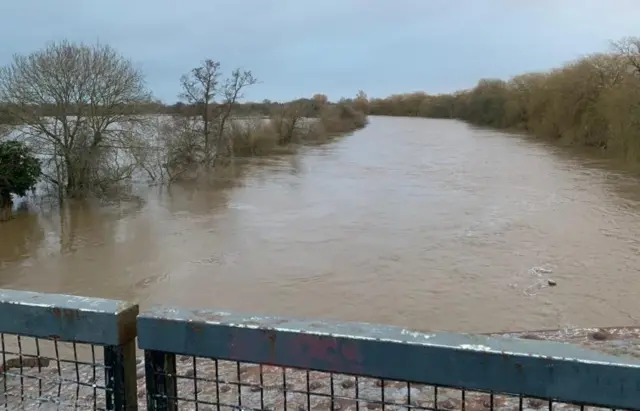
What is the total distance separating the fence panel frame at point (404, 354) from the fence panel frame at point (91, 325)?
75mm

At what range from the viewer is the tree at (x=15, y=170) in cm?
2141

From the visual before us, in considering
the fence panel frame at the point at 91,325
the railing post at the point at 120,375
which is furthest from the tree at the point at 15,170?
the railing post at the point at 120,375

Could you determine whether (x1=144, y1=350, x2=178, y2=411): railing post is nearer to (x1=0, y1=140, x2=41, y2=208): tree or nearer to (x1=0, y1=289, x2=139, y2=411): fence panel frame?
(x1=0, y1=289, x2=139, y2=411): fence panel frame

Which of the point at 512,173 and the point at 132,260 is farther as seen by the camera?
the point at 512,173

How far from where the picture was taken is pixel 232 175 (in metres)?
31.6

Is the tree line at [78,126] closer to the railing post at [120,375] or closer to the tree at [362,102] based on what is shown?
the railing post at [120,375]

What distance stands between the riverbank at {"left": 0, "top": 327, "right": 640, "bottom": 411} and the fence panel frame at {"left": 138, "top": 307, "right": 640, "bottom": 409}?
0.09 meters

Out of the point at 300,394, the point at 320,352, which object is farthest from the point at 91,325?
the point at 300,394

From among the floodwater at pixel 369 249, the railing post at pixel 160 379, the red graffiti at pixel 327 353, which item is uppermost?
the red graffiti at pixel 327 353

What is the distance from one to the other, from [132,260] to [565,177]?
20.8m

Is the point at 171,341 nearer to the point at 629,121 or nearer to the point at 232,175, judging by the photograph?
the point at 232,175

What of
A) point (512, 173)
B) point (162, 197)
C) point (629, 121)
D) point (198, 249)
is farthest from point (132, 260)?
point (629, 121)

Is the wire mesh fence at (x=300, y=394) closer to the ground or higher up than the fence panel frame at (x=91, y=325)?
closer to the ground

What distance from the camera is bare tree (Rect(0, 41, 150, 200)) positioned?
2256 cm
